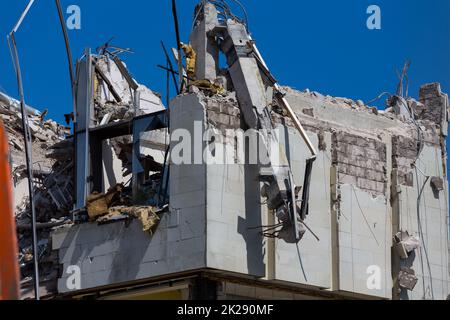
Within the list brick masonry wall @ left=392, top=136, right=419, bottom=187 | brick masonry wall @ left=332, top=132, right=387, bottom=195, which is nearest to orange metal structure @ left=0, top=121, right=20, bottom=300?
brick masonry wall @ left=332, top=132, right=387, bottom=195

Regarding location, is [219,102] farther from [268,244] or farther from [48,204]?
[48,204]

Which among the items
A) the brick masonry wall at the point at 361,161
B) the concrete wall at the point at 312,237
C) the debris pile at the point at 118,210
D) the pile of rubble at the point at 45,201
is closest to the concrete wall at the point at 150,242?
the debris pile at the point at 118,210

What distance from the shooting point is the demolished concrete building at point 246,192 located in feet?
85.8

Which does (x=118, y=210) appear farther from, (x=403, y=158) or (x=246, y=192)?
(x=403, y=158)

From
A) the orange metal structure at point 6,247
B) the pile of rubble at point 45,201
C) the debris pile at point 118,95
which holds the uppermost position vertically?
the debris pile at point 118,95

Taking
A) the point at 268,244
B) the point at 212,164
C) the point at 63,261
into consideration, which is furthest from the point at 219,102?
the point at 63,261

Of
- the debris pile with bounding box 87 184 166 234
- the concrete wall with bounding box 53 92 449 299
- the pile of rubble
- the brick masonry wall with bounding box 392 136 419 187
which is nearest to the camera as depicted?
the concrete wall with bounding box 53 92 449 299

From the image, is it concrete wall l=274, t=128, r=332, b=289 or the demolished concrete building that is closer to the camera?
the demolished concrete building

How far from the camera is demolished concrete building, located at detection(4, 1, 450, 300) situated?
26.1 meters

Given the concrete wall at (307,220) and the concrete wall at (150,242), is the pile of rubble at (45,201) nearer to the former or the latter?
the concrete wall at (150,242)

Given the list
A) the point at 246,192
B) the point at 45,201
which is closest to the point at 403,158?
the point at 246,192

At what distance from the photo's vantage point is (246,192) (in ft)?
86.8

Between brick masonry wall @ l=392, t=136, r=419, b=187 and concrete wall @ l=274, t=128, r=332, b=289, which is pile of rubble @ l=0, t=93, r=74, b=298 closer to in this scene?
concrete wall @ l=274, t=128, r=332, b=289

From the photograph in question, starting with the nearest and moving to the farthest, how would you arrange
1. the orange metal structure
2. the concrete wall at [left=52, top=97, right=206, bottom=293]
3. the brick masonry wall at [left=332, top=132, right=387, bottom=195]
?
the orange metal structure < the concrete wall at [left=52, top=97, right=206, bottom=293] < the brick masonry wall at [left=332, top=132, right=387, bottom=195]
